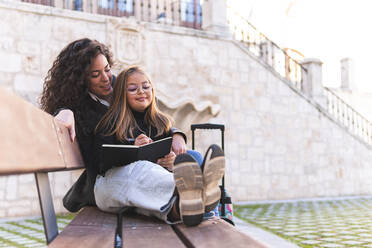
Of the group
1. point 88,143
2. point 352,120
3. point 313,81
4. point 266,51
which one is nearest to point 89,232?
point 88,143

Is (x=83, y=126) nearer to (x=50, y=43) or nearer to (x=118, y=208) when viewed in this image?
(x=118, y=208)

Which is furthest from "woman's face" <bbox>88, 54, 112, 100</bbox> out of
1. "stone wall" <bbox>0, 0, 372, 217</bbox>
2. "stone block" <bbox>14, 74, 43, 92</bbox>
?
→ "stone block" <bbox>14, 74, 43, 92</bbox>

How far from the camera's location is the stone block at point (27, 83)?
655 centimetres

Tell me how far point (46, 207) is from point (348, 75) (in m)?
14.3

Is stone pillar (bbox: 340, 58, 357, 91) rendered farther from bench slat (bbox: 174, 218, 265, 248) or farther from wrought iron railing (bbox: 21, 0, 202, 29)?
bench slat (bbox: 174, 218, 265, 248)

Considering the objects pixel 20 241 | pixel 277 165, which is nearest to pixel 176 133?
pixel 20 241

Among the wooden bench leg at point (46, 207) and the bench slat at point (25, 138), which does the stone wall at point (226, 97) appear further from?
the bench slat at point (25, 138)

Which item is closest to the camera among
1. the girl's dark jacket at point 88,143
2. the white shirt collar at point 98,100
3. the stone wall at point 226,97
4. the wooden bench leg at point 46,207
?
the wooden bench leg at point 46,207

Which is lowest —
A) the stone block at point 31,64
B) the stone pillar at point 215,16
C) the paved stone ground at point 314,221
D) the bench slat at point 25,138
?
the paved stone ground at point 314,221

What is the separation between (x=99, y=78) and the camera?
2301 mm

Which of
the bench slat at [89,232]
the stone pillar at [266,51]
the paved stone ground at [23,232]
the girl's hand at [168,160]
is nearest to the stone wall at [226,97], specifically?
the paved stone ground at [23,232]

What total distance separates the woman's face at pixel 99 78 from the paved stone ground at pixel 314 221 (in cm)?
244

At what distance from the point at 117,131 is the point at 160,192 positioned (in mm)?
405

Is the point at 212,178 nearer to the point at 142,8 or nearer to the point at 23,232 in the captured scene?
the point at 23,232
